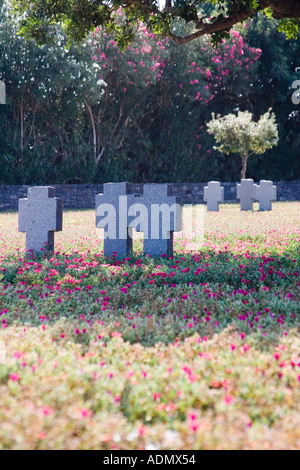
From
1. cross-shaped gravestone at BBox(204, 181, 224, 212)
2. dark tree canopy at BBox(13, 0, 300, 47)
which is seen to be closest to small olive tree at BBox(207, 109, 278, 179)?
cross-shaped gravestone at BBox(204, 181, 224, 212)

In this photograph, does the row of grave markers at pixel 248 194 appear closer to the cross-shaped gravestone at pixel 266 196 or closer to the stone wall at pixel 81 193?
the cross-shaped gravestone at pixel 266 196

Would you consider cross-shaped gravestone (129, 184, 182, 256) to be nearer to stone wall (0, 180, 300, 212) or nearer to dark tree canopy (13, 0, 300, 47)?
dark tree canopy (13, 0, 300, 47)

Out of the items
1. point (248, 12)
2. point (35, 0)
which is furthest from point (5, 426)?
point (35, 0)

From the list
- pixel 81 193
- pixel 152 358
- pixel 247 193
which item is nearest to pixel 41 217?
pixel 152 358

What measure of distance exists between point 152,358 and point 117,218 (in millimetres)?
5070

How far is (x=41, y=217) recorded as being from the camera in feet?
27.3

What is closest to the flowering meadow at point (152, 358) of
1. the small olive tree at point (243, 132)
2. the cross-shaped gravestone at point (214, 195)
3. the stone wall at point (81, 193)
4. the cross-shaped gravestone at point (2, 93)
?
the cross-shaped gravestone at point (214, 195)

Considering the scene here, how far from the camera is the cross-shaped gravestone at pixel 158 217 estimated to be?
7840mm

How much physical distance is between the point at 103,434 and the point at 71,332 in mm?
1653

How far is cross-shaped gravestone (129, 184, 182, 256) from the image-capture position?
7.84 metres

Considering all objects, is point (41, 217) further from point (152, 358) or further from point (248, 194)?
point (248, 194)

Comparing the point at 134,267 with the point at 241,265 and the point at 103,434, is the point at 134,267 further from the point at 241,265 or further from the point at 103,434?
the point at 103,434

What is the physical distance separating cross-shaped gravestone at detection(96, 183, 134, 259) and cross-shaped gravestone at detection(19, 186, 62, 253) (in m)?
0.85

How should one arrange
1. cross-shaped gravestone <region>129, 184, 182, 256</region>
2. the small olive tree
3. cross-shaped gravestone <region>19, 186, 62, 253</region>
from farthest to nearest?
the small olive tree, cross-shaped gravestone <region>19, 186, 62, 253</region>, cross-shaped gravestone <region>129, 184, 182, 256</region>
